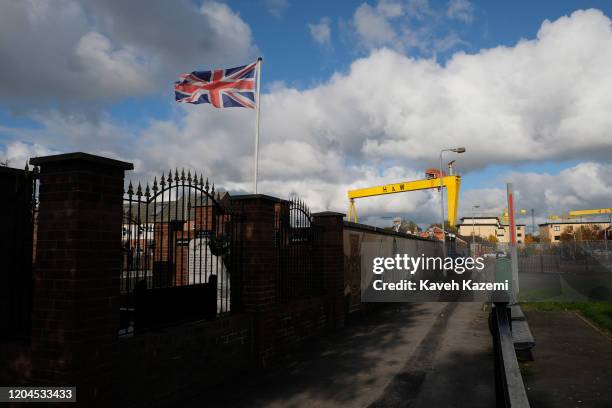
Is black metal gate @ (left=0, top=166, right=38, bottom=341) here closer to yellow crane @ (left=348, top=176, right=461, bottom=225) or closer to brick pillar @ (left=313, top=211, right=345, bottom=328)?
brick pillar @ (left=313, top=211, right=345, bottom=328)

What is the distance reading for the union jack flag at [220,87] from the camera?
10.8 m

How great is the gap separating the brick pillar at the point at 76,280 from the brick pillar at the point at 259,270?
2.65 metres

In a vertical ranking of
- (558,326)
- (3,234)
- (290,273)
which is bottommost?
(558,326)

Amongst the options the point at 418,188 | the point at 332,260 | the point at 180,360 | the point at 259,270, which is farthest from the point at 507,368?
the point at 418,188

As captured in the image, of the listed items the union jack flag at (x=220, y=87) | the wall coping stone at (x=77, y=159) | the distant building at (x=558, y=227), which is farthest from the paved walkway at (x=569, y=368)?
the distant building at (x=558, y=227)

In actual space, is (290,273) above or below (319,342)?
above

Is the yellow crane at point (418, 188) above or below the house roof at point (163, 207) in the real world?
above

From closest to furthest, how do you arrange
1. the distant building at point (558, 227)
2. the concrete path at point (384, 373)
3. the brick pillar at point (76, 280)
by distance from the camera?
the brick pillar at point (76, 280) → the concrete path at point (384, 373) → the distant building at point (558, 227)

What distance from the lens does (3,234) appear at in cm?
459

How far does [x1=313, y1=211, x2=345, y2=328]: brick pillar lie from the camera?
31.7ft

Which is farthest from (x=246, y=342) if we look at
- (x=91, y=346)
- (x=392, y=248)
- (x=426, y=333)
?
(x=392, y=248)

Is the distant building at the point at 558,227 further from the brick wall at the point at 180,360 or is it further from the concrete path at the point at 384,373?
the brick wall at the point at 180,360

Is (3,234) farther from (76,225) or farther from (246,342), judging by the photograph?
(246,342)

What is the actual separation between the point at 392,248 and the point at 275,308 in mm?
10619
